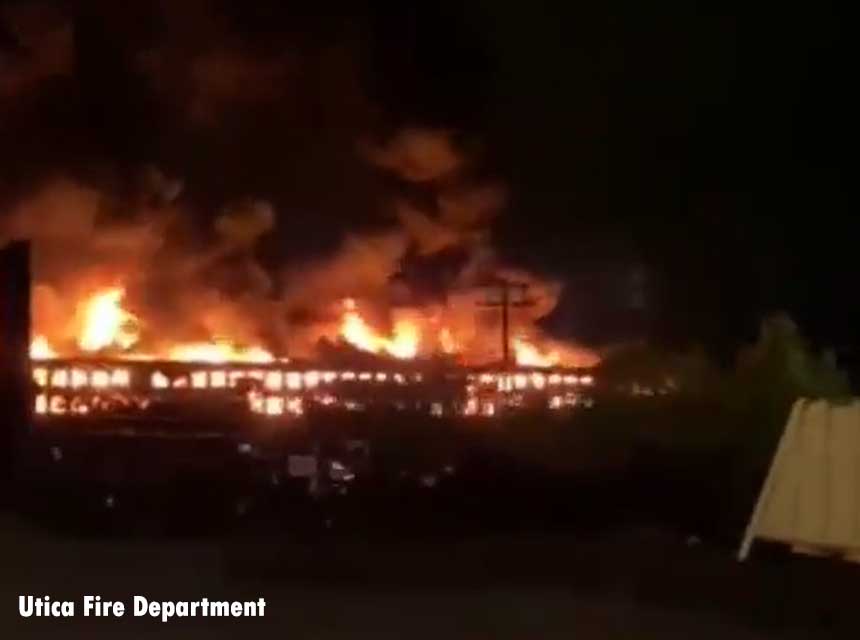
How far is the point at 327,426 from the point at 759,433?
3453 millimetres

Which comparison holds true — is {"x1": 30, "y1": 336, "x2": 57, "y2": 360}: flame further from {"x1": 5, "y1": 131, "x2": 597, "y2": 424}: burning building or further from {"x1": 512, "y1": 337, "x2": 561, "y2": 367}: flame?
{"x1": 512, "y1": 337, "x2": 561, "y2": 367}: flame

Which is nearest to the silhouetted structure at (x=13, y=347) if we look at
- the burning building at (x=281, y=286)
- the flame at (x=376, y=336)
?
the burning building at (x=281, y=286)

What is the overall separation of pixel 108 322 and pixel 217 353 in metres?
1.06

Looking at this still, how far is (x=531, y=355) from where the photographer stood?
588 inches

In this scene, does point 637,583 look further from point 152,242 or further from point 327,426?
point 152,242

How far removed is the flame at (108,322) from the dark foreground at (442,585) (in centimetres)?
396

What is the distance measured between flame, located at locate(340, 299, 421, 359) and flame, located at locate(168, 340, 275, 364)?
0.77m

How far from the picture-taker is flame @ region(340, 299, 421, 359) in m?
14.8

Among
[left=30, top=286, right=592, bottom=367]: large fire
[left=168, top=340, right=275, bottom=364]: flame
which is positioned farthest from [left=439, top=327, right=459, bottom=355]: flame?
[left=168, top=340, right=275, bottom=364]: flame

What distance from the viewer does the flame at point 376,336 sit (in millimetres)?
14797

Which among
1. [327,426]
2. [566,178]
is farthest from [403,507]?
[566,178]

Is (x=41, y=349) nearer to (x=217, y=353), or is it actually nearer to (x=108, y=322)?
(x=108, y=322)

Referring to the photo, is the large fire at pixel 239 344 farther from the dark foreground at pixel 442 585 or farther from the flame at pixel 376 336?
the dark foreground at pixel 442 585

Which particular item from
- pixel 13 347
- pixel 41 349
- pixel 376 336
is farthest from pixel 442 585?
pixel 376 336
